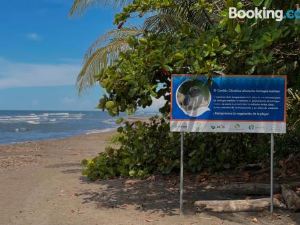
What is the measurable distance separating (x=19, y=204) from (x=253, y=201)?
3.75m

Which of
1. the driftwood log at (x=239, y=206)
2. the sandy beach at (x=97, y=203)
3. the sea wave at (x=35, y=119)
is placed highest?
the driftwood log at (x=239, y=206)

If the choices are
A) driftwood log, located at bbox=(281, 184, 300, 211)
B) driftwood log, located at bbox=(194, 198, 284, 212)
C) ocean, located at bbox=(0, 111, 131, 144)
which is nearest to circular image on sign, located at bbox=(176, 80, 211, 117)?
driftwood log, located at bbox=(194, 198, 284, 212)

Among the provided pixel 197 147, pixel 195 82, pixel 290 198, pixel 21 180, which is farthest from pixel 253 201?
pixel 21 180

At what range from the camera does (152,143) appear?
34.2 feet

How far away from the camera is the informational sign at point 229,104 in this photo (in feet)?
22.0

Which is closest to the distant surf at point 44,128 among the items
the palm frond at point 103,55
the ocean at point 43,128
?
the ocean at point 43,128

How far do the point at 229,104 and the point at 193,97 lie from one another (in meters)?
0.51

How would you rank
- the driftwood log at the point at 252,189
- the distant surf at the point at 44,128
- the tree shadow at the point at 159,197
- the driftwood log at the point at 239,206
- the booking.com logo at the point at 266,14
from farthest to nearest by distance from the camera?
the distant surf at the point at 44,128 → the driftwood log at the point at 252,189 → the driftwood log at the point at 239,206 → the tree shadow at the point at 159,197 → the booking.com logo at the point at 266,14

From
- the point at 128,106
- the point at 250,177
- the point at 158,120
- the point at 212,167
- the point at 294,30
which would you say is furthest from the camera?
the point at 158,120

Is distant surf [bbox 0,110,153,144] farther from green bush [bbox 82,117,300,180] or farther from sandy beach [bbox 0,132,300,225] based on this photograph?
sandy beach [bbox 0,132,300,225]

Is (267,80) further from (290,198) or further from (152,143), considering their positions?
(152,143)

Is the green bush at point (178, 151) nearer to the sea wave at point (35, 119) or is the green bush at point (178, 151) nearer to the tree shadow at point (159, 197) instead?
the tree shadow at point (159, 197)

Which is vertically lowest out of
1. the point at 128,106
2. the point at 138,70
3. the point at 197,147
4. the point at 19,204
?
the point at 19,204

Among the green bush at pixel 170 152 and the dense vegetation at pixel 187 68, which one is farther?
the green bush at pixel 170 152
